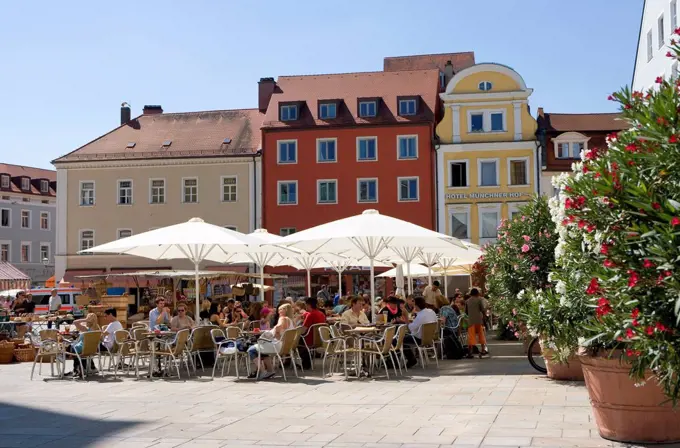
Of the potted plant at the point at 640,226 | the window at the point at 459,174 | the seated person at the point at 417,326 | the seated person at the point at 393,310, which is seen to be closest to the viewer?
the potted plant at the point at 640,226

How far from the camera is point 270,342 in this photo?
1381 cm

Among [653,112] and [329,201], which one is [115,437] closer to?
[653,112]

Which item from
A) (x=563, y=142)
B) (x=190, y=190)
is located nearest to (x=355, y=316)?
(x=563, y=142)

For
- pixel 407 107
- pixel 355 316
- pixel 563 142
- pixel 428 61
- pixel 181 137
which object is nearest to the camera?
pixel 355 316

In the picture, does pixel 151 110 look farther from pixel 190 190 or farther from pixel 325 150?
pixel 325 150

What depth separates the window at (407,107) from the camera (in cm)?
4416

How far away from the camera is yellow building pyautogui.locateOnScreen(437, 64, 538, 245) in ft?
139

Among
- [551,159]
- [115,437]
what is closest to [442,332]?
[115,437]

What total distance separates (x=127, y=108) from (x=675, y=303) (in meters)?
51.3

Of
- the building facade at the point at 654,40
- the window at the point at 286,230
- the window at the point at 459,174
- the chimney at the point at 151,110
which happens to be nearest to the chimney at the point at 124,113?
the chimney at the point at 151,110

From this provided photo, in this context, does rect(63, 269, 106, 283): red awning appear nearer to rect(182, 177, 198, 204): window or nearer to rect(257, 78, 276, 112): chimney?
rect(182, 177, 198, 204): window

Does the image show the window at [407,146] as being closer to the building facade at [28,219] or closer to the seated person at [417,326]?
the seated person at [417,326]

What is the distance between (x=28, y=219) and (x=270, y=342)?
57521 mm

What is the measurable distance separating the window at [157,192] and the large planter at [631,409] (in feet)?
132
